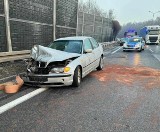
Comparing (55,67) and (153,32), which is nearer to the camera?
(55,67)

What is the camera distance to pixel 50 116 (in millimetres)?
4613

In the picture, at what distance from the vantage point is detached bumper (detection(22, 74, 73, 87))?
6.63m

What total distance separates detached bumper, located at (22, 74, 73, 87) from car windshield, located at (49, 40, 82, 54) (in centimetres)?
157

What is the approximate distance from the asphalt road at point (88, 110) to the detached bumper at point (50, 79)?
0.71 feet

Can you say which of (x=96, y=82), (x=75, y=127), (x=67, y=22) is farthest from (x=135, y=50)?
(x=75, y=127)

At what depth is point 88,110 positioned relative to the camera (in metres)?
4.99

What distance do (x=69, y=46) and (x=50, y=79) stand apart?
Answer: 2.15m

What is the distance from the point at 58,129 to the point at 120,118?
132 centimetres

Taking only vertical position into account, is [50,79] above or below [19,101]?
above

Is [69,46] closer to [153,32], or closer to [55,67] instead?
[55,67]

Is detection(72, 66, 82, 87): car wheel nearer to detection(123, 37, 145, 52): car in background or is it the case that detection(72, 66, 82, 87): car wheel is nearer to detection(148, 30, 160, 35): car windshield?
detection(123, 37, 145, 52): car in background

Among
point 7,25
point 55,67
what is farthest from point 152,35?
point 55,67

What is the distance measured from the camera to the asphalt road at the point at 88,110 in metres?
4.11

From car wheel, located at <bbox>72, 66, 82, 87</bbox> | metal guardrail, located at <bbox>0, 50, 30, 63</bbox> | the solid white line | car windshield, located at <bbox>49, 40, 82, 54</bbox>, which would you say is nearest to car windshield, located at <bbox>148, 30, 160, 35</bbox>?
metal guardrail, located at <bbox>0, 50, 30, 63</bbox>
